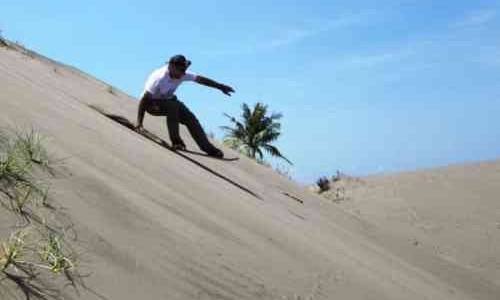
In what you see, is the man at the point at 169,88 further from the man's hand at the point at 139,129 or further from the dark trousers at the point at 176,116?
the man's hand at the point at 139,129

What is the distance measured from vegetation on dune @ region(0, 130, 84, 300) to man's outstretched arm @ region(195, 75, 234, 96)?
4.36 m

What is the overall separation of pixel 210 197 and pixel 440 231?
382 inches

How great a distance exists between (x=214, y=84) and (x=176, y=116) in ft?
1.78

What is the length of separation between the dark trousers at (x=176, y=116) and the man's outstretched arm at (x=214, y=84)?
1.14 feet

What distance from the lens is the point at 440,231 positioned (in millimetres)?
12961

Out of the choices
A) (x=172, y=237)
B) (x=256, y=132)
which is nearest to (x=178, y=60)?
(x=172, y=237)

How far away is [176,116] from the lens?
732cm

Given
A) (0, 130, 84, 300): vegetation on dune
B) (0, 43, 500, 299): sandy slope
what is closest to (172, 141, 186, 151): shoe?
(0, 43, 500, 299): sandy slope

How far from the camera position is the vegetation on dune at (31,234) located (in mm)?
1904

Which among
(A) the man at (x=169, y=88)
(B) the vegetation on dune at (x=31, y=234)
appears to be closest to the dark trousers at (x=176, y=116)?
(A) the man at (x=169, y=88)

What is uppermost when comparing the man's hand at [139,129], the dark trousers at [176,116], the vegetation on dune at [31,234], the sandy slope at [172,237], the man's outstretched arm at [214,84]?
the man's outstretched arm at [214,84]

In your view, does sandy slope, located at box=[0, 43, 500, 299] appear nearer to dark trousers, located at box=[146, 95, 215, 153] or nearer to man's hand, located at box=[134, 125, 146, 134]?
man's hand, located at box=[134, 125, 146, 134]

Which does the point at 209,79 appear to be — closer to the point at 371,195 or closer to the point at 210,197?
the point at 210,197

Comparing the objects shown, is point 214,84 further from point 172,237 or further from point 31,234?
point 31,234
